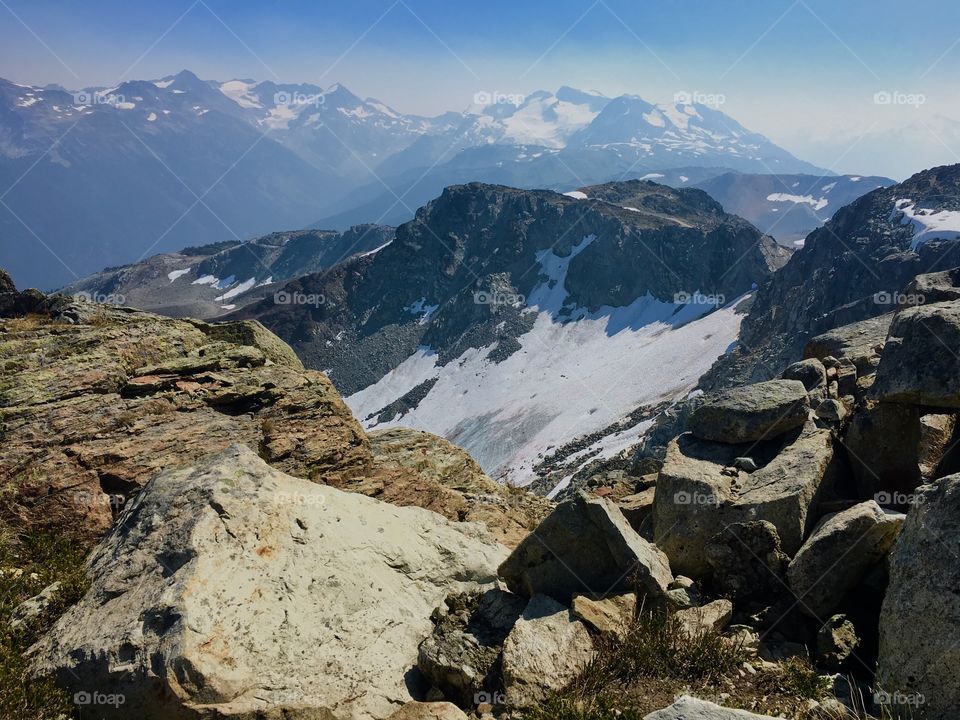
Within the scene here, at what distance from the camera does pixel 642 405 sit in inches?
4186

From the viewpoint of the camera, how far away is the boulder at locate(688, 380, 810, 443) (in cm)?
1175

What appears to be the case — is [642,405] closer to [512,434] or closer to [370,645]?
→ [512,434]

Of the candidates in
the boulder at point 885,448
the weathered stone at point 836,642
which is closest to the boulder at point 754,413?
the boulder at point 885,448

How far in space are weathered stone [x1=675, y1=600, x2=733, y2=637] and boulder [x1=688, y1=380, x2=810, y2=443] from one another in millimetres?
4654

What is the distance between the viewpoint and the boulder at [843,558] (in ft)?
25.3

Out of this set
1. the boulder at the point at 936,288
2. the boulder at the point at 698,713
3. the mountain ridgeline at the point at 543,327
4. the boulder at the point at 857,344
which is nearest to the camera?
the boulder at the point at 698,713

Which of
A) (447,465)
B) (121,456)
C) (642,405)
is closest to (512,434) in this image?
(642,405)

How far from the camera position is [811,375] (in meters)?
14.3

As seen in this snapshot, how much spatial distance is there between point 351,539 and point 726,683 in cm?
595

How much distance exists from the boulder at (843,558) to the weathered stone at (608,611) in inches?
94.9

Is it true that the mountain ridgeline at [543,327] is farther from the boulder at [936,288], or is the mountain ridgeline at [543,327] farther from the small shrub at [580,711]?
the small shrub at [580,711]

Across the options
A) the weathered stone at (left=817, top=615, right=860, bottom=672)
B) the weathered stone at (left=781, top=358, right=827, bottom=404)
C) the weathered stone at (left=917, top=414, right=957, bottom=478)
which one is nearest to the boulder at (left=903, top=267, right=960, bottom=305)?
the weathered stone at (left=781, top=358, right=827, bottom=404)

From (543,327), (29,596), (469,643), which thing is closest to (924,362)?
(469,643)

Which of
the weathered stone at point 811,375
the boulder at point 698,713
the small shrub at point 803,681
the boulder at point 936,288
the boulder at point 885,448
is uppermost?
the boulder at point 936,288
